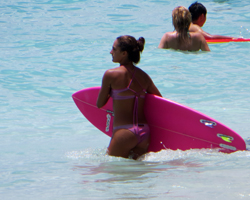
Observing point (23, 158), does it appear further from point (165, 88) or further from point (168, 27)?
point (168, 27)

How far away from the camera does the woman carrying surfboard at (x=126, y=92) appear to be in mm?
3588

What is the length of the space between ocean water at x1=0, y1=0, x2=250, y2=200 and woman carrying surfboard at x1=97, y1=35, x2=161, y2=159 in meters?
0.17

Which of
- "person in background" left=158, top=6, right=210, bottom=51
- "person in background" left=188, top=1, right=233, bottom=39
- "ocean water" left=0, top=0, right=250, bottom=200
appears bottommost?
"ocean water" left=0, top=0, right=250, bottom=200

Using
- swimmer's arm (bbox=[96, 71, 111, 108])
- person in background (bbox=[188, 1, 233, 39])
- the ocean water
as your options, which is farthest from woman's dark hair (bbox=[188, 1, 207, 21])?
swimmer's arm (bbox=[96, 71, 111, 108])

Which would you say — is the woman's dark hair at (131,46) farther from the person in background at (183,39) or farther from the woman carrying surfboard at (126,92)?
the person in background at (183,39)

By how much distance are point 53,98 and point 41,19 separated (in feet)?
23.2

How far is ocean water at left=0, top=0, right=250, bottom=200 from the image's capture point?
3.21m

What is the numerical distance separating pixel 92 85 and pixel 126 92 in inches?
139

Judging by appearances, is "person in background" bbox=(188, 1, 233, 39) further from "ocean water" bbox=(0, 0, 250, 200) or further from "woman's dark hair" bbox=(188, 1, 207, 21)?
"ocean water" bbox=(0, 0, 250, 200)

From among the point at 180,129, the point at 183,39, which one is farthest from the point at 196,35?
the point at 180,129

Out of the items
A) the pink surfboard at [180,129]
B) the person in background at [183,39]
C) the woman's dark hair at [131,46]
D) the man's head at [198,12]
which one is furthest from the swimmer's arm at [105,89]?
the man's head at [198,12]

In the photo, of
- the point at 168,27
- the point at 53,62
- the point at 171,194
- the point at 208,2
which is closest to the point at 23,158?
the point at 171,194

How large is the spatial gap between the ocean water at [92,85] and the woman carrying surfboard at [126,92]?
0.57 feet

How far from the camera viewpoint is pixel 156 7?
1491 centimetres
